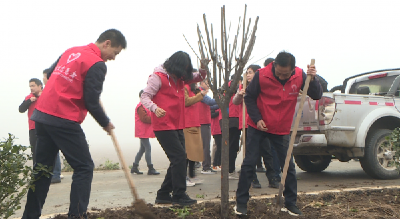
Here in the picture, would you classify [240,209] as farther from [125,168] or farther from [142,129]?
[142,129]

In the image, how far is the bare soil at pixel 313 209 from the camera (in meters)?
4.12

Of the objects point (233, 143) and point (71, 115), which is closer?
point (71, 115)

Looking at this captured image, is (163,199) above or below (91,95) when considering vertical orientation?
below

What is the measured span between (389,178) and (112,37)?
5378mm

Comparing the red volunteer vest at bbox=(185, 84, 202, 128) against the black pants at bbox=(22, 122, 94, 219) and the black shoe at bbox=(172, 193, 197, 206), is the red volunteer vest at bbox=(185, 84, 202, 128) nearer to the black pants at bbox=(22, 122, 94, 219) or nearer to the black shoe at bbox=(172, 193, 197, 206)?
the black shoe at bbox=(172, 193, 197, 206)

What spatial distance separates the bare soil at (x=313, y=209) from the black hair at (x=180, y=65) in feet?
4.88

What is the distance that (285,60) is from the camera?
13.9ft

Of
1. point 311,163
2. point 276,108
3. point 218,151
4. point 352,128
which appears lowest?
point 311,163

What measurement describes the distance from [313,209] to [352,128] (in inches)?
105

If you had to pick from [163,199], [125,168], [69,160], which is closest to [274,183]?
[163,199]

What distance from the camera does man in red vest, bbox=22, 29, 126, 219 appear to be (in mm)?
3627

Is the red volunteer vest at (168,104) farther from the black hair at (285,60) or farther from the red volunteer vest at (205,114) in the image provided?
the red volunteer vest at (205,114)

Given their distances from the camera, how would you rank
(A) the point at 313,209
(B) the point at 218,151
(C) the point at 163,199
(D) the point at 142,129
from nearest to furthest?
1. (A) the point at 313,209
2. (C) the point at 163,199
3. (B) the point at 218,151
4. (D) the point at 142,129

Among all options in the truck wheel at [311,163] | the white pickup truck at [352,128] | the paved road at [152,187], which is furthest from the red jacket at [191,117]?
the truck wheel at [311,163]
